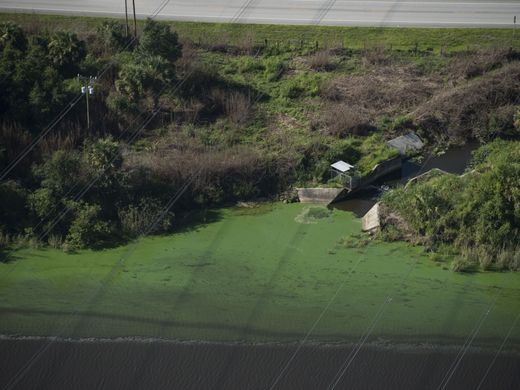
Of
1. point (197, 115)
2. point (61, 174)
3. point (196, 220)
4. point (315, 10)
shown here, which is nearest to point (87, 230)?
point (61, 174)

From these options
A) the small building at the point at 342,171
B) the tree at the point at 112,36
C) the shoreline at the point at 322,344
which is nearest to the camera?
the shoreline at the point at 322,344

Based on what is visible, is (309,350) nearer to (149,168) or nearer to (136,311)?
(136,311)

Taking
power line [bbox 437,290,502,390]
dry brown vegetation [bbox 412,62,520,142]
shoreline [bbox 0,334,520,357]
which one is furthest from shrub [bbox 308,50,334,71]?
shoreline [bbox 0,334,520,357]

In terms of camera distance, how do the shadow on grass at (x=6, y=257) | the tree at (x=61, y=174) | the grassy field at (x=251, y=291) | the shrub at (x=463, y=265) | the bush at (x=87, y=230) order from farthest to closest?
the tree at (x=61, y=174), the bush at (x=87, y=230), the shadow on grass at (x=6, y=257), the shrub at (x=463, y=265), the grassy field at (x=251, y=291)

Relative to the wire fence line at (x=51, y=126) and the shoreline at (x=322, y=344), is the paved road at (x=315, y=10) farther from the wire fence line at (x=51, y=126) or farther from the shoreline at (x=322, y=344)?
the shoreline at (x=322, y=344)

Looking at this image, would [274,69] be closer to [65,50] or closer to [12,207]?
[65,50]

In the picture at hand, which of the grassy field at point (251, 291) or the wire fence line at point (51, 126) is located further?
the wire fence line at point (51, 126)

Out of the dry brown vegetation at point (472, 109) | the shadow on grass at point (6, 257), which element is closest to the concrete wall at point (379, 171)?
the dry brown vegetation at point (472, 109)
